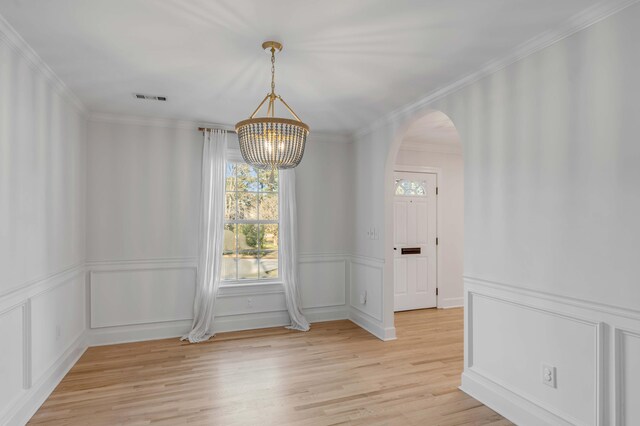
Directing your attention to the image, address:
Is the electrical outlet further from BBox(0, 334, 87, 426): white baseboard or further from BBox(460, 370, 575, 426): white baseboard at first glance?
BBox(0, 334, 87, 426): white baseboard

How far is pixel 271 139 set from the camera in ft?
7.40

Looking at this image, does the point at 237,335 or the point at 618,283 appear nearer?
the point at 618,283

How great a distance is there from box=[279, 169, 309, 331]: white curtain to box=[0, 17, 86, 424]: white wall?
228 centimetres

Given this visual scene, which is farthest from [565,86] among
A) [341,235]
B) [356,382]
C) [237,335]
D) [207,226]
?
[237,335]

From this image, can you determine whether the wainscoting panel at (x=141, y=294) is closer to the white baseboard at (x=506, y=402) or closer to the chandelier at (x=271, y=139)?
the chandelier at (x=271, y=139)

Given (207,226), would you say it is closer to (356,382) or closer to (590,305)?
(356,382)

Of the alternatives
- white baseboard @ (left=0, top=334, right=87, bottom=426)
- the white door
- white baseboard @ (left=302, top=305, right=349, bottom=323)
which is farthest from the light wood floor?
the white door

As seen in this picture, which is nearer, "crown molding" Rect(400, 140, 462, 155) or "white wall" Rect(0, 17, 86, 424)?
"white wall" Rect(0, 17, 86, 424)

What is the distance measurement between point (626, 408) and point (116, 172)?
482cm

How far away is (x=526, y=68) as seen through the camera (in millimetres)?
2471

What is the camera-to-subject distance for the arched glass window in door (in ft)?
18.1

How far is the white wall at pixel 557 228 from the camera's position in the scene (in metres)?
1.91

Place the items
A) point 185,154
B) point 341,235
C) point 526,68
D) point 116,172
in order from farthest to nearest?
point 341,235, point 185,154, point 116,172, point 526,68

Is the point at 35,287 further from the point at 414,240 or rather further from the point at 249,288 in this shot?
the point at 414,240
